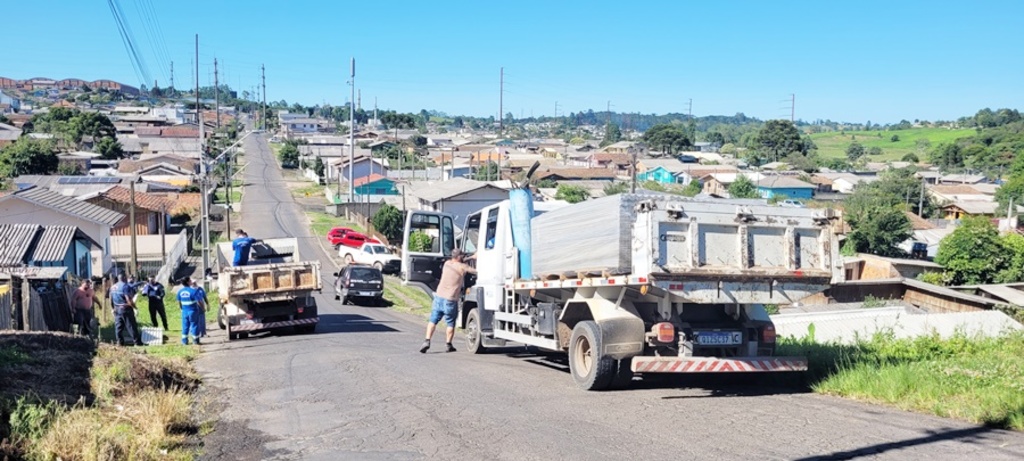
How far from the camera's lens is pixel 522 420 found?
30.1 feet

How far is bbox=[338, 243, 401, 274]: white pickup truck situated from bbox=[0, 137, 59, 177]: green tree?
4322 cm

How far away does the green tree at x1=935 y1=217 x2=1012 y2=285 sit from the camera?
45.4 meters

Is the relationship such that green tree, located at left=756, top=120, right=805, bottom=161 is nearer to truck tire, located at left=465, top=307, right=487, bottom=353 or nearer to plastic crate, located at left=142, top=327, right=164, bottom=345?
plastic crate, located at left=142, top=327, right=164, bottom=345

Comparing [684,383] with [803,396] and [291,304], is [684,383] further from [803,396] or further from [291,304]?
[291,304]

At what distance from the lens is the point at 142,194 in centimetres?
5750

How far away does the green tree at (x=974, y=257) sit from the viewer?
45406 mm

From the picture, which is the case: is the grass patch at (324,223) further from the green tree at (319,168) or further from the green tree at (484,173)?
the green tree at (319,168)

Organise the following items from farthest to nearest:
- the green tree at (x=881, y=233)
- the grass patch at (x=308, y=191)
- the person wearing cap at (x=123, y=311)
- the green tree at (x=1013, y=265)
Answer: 1. the grass patch at (x=308, y=191)
2. the green tree at (x=881, y=233)
3. the green tree at (x=1013, y=265)
4. the person wearing cap at (x=123, y=311)

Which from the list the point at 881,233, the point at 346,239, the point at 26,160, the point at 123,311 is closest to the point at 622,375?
the point at 123,311

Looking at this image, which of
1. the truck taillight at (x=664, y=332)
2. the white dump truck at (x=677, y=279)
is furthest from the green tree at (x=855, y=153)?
the truck taillight at (x=664, y=332)

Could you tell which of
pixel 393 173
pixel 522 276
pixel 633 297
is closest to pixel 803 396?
pixel 633 297

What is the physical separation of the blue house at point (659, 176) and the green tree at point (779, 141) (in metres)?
34.5

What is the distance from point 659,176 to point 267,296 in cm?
9427

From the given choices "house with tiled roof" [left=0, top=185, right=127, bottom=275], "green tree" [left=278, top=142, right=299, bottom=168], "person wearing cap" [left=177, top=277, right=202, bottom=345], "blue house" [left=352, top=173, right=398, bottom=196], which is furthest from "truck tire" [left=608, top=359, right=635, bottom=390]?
"green tree" [left=278, top=142, right=299, bottom=168]
